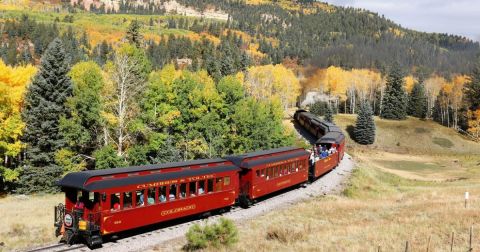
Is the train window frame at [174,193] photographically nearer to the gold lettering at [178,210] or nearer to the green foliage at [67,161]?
the gold lettering at [178,210]

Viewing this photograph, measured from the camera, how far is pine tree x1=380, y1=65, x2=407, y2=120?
104m

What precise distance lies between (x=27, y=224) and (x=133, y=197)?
23.4 ft

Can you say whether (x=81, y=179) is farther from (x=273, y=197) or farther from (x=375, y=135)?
(x=375, y=135)

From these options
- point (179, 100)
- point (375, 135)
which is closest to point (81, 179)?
point (179, 100)

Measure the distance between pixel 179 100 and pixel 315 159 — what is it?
1659 centimetres

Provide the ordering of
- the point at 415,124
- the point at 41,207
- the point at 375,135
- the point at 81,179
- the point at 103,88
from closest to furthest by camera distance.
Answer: the point at 81,179, the point at 41,207, the point at 103,88, the point at 375,135, the point at 415,124

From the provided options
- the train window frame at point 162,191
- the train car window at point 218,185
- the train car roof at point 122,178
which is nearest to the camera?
the train car roof at point 122,178

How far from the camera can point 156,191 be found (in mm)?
21859

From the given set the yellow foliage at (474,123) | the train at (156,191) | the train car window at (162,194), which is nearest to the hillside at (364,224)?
the train at (156,191)

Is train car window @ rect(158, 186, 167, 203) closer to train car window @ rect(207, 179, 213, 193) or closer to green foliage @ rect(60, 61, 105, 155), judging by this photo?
train car window @ rect(207, 179, 213, 193)

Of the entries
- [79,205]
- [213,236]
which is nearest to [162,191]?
[79,205]

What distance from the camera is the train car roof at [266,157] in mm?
28188

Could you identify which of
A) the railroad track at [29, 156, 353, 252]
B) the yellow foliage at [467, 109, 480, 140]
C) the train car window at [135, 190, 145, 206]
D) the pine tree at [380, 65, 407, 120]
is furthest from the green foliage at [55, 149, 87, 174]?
the yellow foliage at [467, 109, 480, 140]

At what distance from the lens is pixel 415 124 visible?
332 ft
